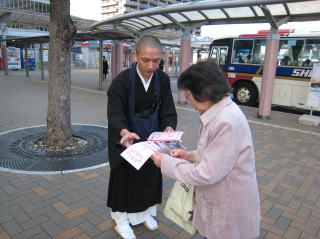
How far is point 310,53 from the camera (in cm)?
895

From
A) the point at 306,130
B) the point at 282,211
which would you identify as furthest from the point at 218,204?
the point at 306,130

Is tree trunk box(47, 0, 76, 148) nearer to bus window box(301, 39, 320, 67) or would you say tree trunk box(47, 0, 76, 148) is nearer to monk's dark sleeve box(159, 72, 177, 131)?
monk's dark sleeve box(159, 72, 177, 131)

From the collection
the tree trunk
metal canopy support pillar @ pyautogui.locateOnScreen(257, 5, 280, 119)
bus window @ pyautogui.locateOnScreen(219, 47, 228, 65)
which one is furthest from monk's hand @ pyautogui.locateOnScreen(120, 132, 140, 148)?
bus window @ pyautogui.locateOnScreen(219, 47, 228, 65)

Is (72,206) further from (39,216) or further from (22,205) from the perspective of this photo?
(22,205)

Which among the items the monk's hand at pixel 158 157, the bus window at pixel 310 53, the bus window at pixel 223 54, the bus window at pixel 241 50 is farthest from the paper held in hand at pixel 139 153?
the bus window at pixel 223 54

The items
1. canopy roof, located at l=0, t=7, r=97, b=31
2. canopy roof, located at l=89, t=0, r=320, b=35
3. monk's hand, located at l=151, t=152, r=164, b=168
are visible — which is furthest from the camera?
canopy roof, located at l=0, t=7, r=97, b=31

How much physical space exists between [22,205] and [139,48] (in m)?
2.23

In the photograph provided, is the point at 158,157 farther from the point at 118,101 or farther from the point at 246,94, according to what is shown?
the point at 246,94

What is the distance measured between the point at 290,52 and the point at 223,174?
30.2 feet

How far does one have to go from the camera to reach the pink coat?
1.41m

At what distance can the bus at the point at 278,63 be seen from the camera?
8.92 meters

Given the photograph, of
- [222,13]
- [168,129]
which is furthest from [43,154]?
[222,13]

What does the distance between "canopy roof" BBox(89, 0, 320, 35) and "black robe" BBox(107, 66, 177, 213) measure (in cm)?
505

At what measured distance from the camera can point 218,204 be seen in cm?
155
